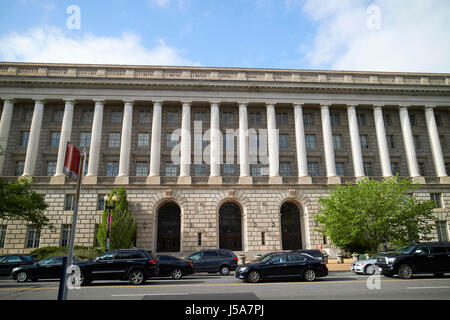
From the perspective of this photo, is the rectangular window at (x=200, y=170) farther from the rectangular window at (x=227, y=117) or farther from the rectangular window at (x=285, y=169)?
the rectangular window at (x=285, y=169)

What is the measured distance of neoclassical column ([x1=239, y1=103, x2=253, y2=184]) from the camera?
3294 centimetres

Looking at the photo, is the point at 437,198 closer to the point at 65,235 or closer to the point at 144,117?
the point at 144,117

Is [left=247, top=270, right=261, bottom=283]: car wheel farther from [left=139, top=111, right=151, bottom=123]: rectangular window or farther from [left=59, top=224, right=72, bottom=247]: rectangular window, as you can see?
[left=139, top=111, right=151, bottom=123]: rectangular window

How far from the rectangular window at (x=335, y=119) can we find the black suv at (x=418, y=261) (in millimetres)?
24465

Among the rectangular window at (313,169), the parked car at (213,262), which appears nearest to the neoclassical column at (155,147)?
the parked car at (213,262)

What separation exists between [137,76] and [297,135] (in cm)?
2144

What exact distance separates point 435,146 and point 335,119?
41.8ft

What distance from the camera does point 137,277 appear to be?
1441 centimetres

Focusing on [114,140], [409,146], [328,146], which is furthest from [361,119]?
[114,140]

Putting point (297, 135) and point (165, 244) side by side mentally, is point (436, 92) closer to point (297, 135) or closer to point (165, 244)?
point (297, 135)

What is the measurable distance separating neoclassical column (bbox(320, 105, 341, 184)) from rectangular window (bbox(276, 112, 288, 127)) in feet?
15.2

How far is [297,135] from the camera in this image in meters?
35.7

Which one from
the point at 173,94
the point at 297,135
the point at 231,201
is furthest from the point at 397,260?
the point at 173,94

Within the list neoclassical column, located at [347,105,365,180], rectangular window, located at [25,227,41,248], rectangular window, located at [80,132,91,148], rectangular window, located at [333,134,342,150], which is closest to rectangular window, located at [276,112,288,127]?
rectangular window, located at [333,134,342,150]
